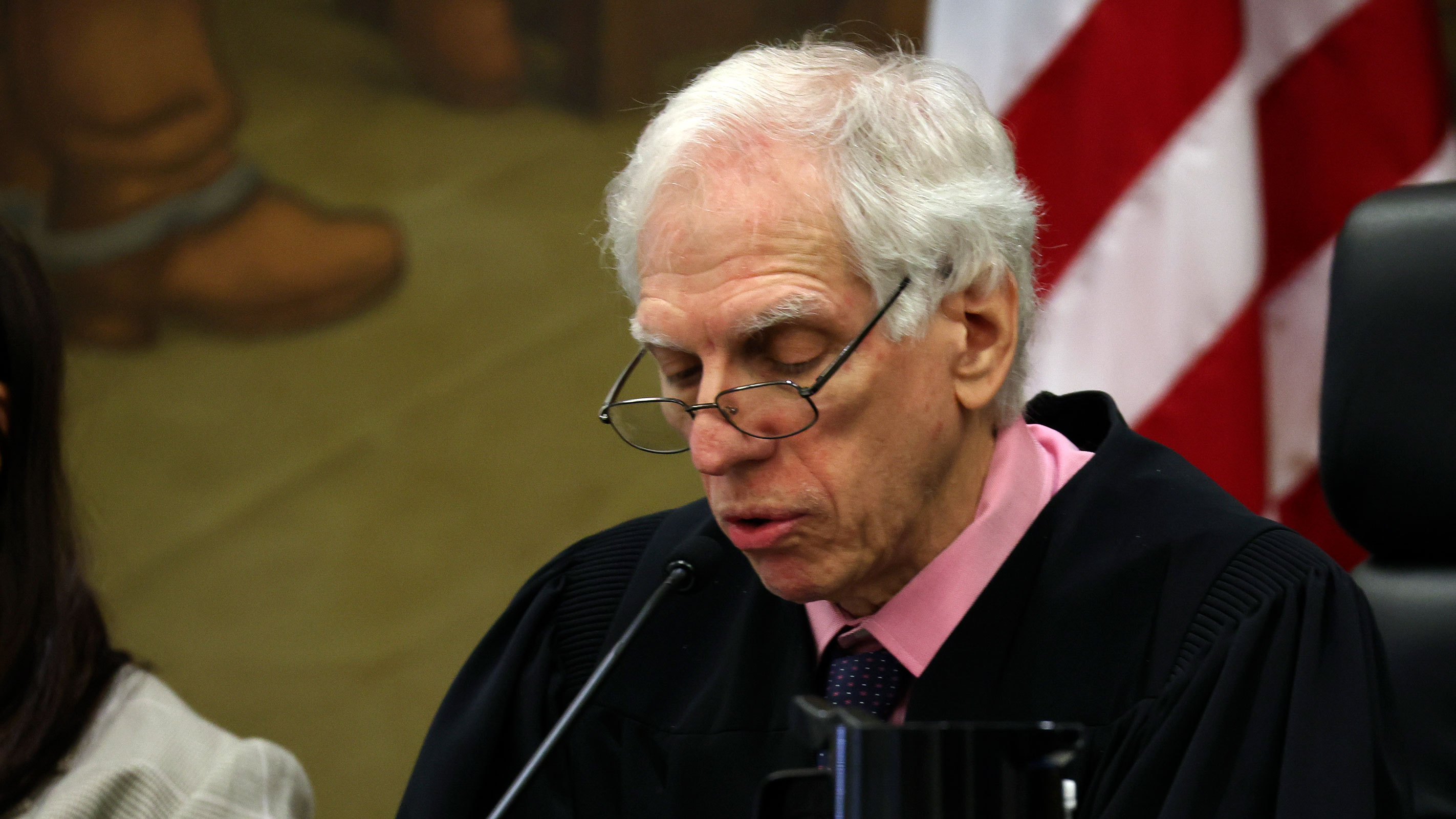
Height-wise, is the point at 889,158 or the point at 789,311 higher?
the point at 889,158

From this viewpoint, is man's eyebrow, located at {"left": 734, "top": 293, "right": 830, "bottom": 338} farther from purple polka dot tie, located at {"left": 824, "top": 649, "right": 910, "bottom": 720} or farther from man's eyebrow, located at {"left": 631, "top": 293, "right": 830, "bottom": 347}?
purple polka dot tie, located at {"left": 824, "top": 649, "right": 910, "bottom": 720}

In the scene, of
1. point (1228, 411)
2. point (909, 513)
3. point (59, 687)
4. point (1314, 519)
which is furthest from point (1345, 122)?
point (59, 687)

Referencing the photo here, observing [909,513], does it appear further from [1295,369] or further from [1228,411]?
[1295,369]

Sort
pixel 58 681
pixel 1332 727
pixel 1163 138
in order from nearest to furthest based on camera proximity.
Result: pixel 1332 727, pixel 58 681, pixel 1163 138

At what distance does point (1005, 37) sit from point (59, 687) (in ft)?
5.40

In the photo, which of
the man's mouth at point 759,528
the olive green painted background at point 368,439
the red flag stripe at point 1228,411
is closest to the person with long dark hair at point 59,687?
the man's mouth at point 759,528

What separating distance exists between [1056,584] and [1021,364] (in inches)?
9.3

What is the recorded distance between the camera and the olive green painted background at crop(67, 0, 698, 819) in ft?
9.13

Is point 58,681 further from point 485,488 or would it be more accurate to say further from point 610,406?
point 485,488

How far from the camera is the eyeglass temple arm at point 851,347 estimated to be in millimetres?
1255

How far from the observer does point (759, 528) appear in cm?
130

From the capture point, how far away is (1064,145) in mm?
2248

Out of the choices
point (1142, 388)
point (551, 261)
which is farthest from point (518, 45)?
point (1142, 388)

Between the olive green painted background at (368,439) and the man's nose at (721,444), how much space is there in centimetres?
152
